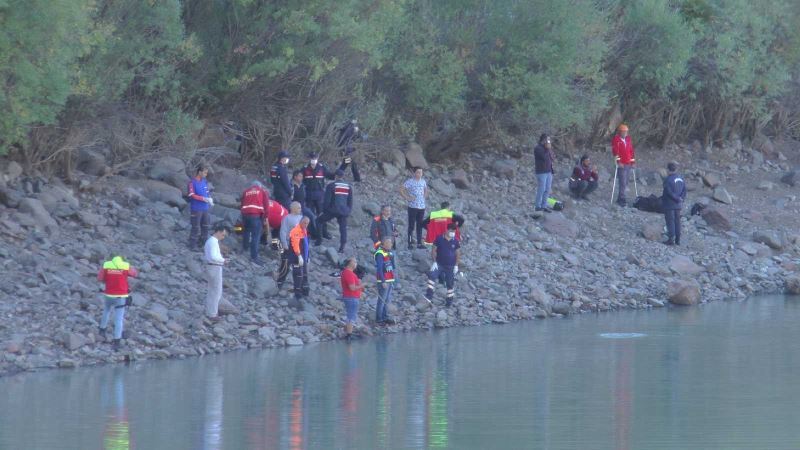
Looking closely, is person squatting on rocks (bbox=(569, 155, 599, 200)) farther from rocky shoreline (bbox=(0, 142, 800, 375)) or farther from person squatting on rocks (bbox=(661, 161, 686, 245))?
person squatting on rocks (bbox=(661, 161, 686, 245))

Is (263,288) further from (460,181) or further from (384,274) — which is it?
(460,181)

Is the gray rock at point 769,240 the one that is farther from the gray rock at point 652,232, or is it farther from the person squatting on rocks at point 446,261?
the person squatting on rocks at point 446,261

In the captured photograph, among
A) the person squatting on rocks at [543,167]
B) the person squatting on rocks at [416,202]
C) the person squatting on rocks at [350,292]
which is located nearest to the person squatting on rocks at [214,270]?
the person squatting on rocks at [350,292]

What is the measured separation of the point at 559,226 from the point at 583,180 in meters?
3.12

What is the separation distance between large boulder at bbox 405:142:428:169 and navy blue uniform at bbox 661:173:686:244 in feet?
19.5

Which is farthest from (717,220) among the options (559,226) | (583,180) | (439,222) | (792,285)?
(439,222)

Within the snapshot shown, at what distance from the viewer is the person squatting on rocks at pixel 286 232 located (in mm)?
23625

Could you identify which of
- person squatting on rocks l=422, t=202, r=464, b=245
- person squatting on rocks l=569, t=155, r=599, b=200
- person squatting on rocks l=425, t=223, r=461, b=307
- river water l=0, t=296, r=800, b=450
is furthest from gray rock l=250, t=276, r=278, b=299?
person squatting on rocks l=569, t=155, r=599, b=200

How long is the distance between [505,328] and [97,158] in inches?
364

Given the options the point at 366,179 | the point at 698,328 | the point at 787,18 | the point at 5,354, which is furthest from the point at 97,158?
the point at 787,18

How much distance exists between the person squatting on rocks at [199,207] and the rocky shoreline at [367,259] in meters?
0.37

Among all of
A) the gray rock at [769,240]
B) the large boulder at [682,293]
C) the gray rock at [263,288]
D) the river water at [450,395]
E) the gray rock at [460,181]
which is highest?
the gray rock at [460,181]

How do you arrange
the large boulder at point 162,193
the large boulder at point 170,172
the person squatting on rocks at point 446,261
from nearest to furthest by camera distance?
the person squatting on rocks at point 446,261, the large boulder at point 162,193, the large boulder at point 170,172

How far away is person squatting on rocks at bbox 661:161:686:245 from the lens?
3055cm
